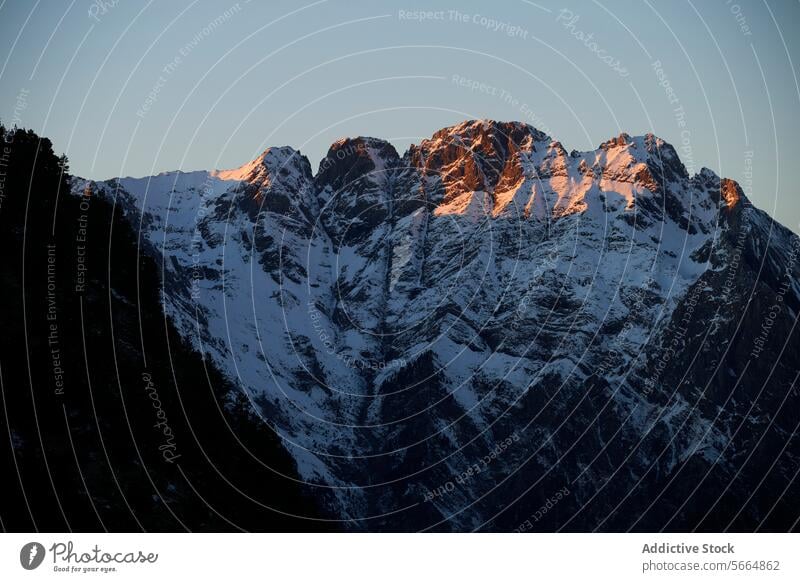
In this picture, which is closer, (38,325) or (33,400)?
(33,400)

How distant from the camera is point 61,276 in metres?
105

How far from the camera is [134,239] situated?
12406 cm
